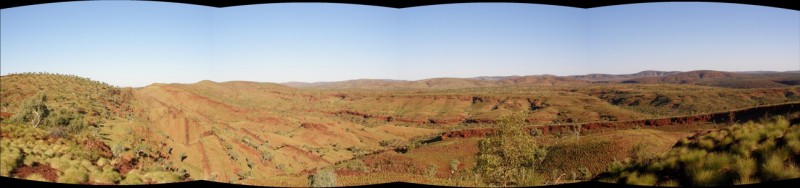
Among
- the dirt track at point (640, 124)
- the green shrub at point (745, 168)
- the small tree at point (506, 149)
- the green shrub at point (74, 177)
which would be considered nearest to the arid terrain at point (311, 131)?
the green shrub at point (74, 177)

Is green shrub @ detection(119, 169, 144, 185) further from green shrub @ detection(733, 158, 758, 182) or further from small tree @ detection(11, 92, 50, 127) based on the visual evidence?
green shrub @ detection(733, 158, 758, 182)

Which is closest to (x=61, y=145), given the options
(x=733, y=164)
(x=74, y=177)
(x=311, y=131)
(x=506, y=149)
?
(x=74, y=177)

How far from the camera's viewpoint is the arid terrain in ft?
26.6

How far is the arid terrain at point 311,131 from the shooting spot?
319 inches

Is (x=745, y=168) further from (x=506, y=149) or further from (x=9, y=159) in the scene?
(x=9, y=159)

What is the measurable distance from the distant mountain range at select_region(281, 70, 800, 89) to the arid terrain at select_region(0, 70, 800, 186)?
3.74ft

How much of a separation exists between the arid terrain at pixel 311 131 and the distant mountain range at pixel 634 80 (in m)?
1.14

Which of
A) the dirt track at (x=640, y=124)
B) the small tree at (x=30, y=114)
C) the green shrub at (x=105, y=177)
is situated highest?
the small tree at (x=30, y=114)

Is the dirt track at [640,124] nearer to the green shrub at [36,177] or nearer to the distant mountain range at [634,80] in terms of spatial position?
the distant mountain range at [634,80]

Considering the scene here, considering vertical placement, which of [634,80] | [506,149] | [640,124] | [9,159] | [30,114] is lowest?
[640,124]

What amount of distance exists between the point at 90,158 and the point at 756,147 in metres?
10.7

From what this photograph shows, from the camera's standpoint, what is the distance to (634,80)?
355 ft

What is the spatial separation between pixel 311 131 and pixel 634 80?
9548 cm

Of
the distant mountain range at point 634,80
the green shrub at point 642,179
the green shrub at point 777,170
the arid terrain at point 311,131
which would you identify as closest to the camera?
the green shrub at point 777,170
